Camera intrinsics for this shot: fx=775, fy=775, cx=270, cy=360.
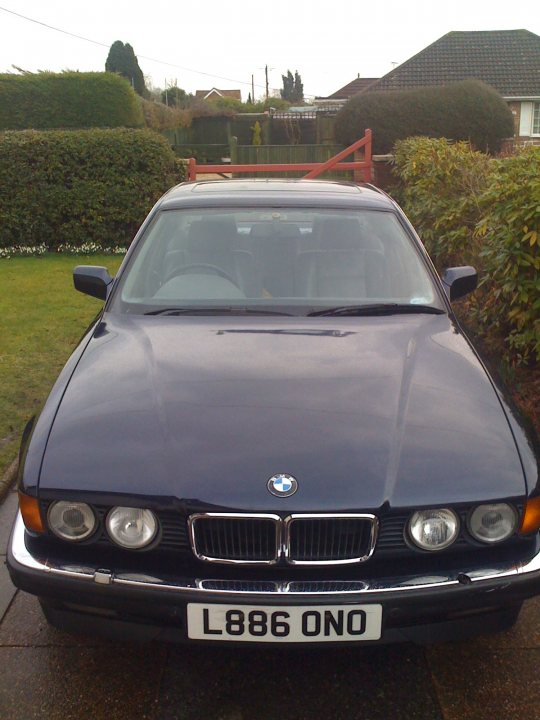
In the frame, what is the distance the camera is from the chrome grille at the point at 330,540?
2236 mm

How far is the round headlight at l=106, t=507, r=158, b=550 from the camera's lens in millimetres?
2283

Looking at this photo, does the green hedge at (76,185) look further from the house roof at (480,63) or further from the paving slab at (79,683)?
the house roof at (480,63)

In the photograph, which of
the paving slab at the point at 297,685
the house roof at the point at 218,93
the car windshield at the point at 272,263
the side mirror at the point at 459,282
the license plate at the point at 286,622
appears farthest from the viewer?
the house roof at the point at 218,93

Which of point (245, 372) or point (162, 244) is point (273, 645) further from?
point (162, 244)

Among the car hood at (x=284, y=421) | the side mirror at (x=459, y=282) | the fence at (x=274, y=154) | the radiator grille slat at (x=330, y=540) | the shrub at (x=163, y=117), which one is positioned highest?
the shrub at (x=163, y=117)

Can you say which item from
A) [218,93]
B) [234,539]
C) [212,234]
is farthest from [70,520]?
[218,93]

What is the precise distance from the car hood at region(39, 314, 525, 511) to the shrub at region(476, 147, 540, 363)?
4.88ft

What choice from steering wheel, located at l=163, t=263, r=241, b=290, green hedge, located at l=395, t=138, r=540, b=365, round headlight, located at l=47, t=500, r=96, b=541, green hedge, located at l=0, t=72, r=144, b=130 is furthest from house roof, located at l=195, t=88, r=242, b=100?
round headlight, located at l=47, t=500, r=96, b=541

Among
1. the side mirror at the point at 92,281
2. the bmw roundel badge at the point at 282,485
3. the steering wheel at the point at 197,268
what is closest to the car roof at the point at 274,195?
the steering wheel at the point at 197,268

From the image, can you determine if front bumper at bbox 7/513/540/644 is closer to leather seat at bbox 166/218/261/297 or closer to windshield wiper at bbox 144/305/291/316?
windshield wiper at bbox 144/305/291/316

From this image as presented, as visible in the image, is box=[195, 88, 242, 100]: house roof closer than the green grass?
No

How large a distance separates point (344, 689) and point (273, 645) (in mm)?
496

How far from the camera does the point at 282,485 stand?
224cm

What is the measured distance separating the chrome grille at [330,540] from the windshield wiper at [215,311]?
4.57ft
